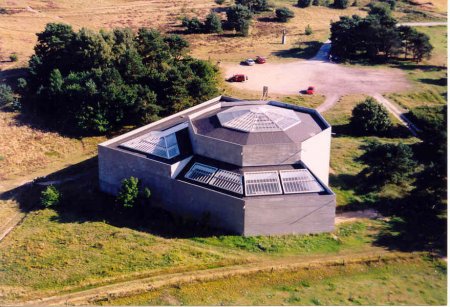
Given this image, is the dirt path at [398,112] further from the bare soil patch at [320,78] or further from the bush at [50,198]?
the bush at [50,198]

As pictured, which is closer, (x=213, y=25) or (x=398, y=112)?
(x=398, y=112)

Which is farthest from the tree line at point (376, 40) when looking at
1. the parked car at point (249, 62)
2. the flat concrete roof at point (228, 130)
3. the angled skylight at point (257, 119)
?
the angled skylight at point (257, 119)

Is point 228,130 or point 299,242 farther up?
A: point 228,130

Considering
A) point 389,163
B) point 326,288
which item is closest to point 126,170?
point 326,288

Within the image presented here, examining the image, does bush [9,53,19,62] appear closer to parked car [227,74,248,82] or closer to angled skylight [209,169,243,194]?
parked car [227,74,248,82]

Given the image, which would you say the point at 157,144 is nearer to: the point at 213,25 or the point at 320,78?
the point at 320,78

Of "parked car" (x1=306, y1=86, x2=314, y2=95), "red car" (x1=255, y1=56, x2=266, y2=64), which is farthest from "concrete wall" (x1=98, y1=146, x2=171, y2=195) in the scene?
"red car" (x1=255, y1=56, x2=266, y2=64)
